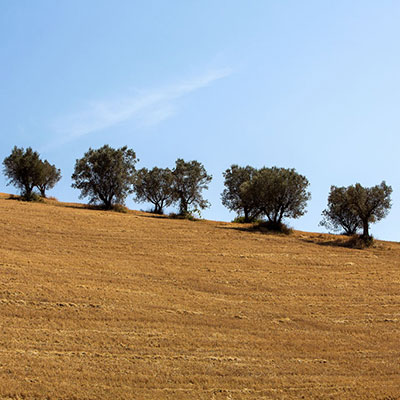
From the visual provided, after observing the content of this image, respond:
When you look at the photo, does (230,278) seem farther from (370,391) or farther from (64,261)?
(370,391)

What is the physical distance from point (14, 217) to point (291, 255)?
69.1 ft

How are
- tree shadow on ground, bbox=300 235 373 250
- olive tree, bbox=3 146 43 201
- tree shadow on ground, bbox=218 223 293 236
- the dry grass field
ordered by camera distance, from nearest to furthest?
1. the dry grass field
2. tree shadow on ground, bbox=300 235 373 250
3. tree shadow on ground, bbox=218 223 293 236
4. olive tree, bbox=3 146 43 201

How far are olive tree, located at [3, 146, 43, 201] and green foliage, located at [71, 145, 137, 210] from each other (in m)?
5.15

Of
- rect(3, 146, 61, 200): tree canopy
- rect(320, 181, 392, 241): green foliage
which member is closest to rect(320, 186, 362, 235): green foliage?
rect(320, 181, 392, 241): green foliage

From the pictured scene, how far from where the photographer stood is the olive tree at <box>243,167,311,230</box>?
152ft

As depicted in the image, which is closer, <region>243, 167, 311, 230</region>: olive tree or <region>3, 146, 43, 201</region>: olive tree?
<region>243, 167, 311, 230</region>: olive tree

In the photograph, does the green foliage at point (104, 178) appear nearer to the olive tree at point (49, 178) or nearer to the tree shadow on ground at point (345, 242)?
the olive tree at point (49, 178)

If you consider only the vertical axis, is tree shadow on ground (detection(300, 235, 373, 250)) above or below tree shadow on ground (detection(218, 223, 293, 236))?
below

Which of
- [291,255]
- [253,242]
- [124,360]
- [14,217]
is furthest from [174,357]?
[14,217]

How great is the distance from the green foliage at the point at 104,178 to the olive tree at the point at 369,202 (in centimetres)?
2323

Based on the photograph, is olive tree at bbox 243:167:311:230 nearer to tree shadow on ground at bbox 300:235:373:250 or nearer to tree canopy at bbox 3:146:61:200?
tree shadow on ground at bbox 300:235:373:250

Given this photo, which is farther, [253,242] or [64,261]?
[253,242]

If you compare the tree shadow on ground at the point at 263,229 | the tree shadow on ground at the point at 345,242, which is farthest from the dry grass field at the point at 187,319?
the tree shadow on ground at the point at 263,229

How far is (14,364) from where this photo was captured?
15750 mm
